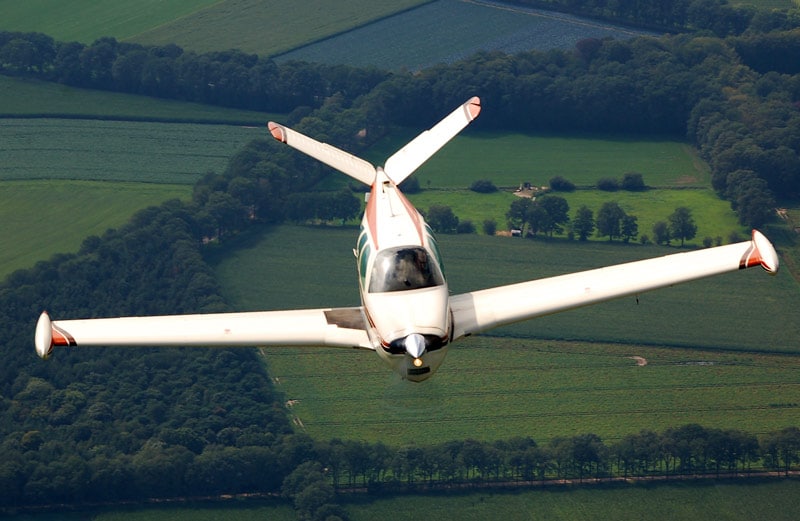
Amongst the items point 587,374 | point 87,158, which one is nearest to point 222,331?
point 587,374

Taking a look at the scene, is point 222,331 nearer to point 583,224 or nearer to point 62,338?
point 62,338

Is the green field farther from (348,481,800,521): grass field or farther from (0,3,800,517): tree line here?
(348,481,800,521): grass field

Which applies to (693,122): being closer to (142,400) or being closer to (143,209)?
(143,209)

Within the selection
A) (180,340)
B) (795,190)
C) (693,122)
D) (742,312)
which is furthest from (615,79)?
(180,340)

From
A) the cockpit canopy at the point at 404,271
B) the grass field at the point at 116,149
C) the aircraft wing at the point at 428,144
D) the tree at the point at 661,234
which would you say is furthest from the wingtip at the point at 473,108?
the grass field at the point at 116,149

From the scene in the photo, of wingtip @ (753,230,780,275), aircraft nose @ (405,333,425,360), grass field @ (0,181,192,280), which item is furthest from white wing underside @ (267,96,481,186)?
grass field @ (0,181,192,280)

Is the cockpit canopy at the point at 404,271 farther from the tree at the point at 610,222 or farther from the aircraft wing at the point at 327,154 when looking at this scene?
the tree at the point at 610,222
